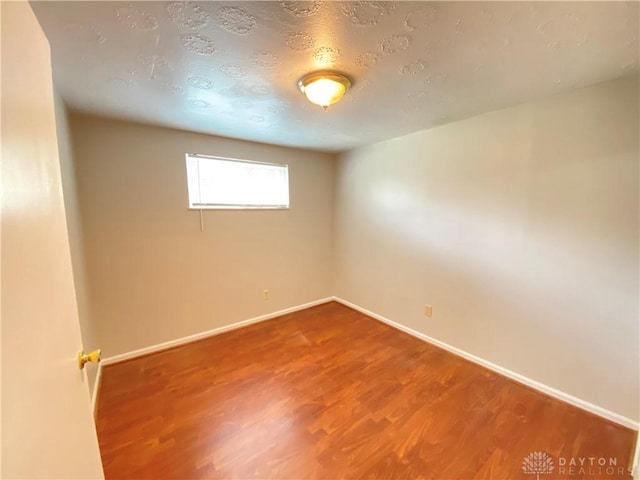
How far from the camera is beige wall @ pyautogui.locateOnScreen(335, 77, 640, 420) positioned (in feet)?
5.57

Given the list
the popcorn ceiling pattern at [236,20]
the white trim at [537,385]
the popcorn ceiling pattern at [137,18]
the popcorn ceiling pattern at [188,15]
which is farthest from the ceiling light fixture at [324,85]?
the white trim at [537,385]

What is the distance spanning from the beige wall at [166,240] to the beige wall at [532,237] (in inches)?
58.3

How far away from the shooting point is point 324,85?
157 cm

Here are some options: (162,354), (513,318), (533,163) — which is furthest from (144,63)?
(513,318)

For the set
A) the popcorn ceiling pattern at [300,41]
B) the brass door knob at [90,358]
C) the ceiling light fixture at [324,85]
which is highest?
the popcorn ceiling pattern at [300,41]

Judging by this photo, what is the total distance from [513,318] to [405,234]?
1.24 m

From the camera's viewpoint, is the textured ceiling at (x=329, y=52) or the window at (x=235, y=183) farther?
the window at (x=235, y=183)

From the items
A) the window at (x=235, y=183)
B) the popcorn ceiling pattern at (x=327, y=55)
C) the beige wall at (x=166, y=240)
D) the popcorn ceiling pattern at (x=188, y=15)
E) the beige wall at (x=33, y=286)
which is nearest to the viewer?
the beige wall at (x=33, y=286)

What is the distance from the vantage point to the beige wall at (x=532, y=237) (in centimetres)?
170

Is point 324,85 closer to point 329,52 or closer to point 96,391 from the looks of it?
point 329,52

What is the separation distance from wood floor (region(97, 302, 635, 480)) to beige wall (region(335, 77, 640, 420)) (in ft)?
1.17

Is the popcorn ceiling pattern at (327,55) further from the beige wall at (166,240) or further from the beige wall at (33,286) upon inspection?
the beige wall at (166,240)

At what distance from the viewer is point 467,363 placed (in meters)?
2.42

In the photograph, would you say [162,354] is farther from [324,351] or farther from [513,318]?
[513,318]
